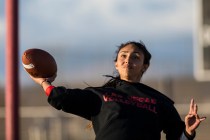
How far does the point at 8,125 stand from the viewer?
6414mm

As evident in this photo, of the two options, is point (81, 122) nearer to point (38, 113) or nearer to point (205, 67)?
point (38, 113)

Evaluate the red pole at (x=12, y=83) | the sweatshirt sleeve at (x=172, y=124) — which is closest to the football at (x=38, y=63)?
the sweatshirt sleeve at (x=172, y=124)

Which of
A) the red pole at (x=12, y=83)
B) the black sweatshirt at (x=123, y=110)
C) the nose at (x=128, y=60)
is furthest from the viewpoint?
the red pole at (x=12, y=83)

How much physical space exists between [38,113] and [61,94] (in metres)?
19.8

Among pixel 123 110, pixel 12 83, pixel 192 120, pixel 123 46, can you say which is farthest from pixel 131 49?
pixel 12 83

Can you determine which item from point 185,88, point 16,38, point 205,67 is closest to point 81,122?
point 185,88

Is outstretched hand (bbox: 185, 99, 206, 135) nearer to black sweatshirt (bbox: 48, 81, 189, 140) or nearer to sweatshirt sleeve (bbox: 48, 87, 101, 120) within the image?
black sweatshirt (bbox: 48, 81, 189, 140)

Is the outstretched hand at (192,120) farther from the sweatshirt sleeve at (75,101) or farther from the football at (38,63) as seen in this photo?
the football at (38,63)

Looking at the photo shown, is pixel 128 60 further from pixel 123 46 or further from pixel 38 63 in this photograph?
pixel 38 63

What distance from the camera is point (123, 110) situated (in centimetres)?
372

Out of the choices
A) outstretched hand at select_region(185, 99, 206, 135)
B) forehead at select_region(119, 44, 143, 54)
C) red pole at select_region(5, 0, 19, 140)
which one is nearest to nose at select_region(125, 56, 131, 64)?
forehead at select_region(119, 44, 143, 54)

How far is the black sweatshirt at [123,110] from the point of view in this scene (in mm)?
3695

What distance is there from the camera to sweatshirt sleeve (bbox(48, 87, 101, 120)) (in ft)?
12.4

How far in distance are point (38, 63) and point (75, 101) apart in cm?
51
